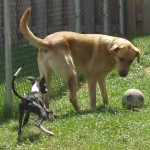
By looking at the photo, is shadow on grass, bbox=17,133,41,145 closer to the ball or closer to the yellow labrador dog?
the yellow labrador dog

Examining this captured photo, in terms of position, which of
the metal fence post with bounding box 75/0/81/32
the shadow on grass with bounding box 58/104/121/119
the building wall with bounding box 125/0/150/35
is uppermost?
the metal fence post with bounding box 75/0/81/32

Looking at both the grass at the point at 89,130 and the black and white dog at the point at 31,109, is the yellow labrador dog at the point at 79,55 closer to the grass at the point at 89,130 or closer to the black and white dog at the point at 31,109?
the grass at the point at 89,130

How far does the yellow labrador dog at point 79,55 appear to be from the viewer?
6992mm

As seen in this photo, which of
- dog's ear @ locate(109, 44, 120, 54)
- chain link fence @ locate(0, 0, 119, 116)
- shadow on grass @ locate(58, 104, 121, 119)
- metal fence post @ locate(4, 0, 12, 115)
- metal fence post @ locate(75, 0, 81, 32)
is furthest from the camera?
chain link fence @ locate(0, 0, 119, 116)

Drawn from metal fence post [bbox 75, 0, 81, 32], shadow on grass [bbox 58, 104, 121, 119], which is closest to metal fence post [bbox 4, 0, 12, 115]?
shadow on grass [bbox 58, 104, 121, 119]

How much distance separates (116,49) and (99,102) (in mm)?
1108

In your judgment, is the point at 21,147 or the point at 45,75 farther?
the point at 45,75

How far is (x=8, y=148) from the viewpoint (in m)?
5.70

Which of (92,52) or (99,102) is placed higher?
(92,52)

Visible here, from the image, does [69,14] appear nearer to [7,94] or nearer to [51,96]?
[51,96]

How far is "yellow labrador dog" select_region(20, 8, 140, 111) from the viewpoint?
699 centimetres

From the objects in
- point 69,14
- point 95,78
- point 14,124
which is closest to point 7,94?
point 14,124

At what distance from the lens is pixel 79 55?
741 cm

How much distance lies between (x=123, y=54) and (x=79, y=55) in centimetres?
64
